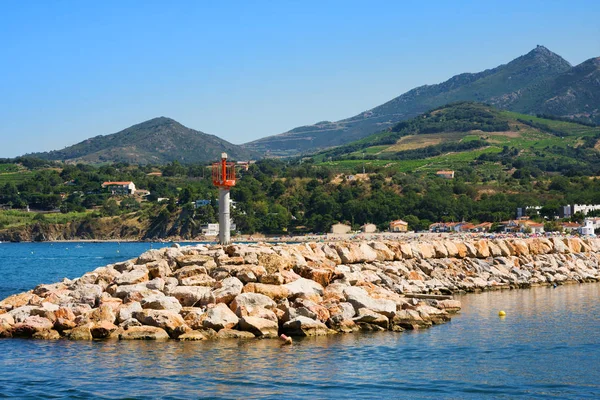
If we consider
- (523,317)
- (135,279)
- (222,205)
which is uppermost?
(222,205)

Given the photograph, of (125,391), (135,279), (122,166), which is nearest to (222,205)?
(135,279)

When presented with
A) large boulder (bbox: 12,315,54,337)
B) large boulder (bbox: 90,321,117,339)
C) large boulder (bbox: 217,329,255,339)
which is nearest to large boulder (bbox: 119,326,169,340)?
large boulder (bbox: 90,321,117,339)

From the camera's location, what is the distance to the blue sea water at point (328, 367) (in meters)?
17.0

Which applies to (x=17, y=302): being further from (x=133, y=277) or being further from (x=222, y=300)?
(x=222, y=300)

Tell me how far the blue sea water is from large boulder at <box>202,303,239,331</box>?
2.40 ft

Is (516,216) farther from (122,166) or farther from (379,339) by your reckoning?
(122,166)

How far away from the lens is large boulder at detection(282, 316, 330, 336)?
22.3m

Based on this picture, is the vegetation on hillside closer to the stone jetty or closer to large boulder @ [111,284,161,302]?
the stone jetty

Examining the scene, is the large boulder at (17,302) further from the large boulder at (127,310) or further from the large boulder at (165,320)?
the large boulder at (165,320)

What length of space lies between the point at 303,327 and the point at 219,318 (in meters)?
2.19

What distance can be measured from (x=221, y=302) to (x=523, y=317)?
33.4ft

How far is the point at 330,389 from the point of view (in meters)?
17.1

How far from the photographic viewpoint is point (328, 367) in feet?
62.0

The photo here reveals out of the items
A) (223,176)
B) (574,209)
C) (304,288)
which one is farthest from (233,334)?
(574,209)
